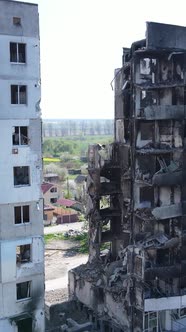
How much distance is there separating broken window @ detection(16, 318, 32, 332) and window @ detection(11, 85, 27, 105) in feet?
41.6

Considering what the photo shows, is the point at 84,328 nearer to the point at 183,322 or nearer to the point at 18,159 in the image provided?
the point at 183,322

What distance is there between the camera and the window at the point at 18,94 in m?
24.6

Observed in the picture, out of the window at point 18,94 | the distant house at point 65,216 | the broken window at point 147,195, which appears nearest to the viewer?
the window at point 18,94

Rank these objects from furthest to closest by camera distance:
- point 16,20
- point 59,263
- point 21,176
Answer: point 59,263 → point 21,176 → point 16,20

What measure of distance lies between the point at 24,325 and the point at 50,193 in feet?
194

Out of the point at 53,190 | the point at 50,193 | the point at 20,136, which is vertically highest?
the point at 20,136

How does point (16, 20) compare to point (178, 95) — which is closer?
point (16, 20)

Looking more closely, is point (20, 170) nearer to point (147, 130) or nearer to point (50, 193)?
point (147, 130)

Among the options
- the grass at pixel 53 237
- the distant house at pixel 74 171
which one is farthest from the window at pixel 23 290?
the distant house at pixel 74 171

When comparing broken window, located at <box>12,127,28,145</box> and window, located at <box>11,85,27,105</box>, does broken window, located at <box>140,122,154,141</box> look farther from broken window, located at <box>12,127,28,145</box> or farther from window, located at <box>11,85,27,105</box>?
window, located at <box>11,85,27,105</box>

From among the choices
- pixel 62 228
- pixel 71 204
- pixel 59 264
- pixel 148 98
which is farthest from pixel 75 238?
pixel 148 98

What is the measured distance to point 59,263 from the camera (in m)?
51.7

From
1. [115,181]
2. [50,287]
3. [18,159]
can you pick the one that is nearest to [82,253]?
[50,287]

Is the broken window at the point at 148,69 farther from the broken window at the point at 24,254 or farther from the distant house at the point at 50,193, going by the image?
the distant house at the point at 50,193
